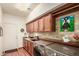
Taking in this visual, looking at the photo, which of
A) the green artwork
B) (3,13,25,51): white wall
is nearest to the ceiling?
(3,13,25,51): white wall

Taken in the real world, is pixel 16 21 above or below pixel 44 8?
below

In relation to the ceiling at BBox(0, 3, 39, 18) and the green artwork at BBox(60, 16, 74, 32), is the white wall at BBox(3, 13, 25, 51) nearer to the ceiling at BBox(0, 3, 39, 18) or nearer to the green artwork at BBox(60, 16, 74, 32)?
the ceiling at BBox(0, 3, 39, 18)

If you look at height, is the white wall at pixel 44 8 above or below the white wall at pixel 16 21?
above

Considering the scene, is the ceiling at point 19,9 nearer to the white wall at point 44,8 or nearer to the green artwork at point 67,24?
the white wall at point 44,8

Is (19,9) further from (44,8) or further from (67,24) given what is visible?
(67,24)

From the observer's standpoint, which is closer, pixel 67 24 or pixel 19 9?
pixel 67 24

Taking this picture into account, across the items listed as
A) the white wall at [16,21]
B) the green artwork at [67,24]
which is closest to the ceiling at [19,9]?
the white wall at [16,21]

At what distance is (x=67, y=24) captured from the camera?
4.45 ft

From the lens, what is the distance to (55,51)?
1.16 m

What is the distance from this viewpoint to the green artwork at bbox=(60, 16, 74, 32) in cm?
128

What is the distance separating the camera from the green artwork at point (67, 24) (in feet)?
4.19

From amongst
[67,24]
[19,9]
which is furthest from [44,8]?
[67,24]

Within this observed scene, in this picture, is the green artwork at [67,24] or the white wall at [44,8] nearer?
the green artwork at [67,24]

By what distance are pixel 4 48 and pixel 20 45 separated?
0.33 m
